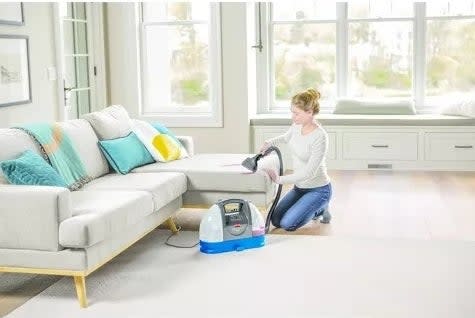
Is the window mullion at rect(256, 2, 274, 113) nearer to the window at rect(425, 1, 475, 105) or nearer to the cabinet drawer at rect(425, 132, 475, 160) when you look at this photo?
the window at rect(425, 1, 475, 105)

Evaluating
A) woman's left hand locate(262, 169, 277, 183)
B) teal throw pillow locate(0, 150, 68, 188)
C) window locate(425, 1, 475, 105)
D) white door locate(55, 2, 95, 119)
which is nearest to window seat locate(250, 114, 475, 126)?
window locate(425, 1, 475, 105)

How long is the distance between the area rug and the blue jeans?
23cm

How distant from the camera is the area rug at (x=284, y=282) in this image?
3.35 meters

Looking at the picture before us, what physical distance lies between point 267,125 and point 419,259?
340 centimetres

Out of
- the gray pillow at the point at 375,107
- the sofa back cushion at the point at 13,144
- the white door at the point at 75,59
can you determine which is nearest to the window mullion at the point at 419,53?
the gray pillow at the point at 375,107

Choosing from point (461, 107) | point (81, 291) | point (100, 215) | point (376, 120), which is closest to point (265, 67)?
point (376, 120)

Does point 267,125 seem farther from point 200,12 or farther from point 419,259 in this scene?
point 419,259

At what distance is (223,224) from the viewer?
4.29m

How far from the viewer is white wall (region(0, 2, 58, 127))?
18.6ft

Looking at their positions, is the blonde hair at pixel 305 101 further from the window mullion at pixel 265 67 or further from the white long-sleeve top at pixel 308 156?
the window mullion at pixel 265 67

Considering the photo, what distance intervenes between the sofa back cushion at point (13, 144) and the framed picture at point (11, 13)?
4.94 feet

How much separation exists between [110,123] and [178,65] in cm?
258

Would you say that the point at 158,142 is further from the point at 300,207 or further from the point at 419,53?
the point at 419,53

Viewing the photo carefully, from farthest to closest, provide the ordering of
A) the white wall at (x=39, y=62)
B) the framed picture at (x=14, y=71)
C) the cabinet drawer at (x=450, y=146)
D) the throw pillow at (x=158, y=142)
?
the cabinet drawer at (x=450, y=146)
the white wall at (x=39, y=62)
the framed picture at (x=14, y=71)
the throw pillow at (x=158, y=142)
